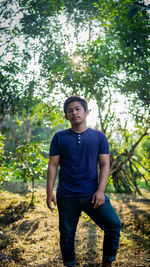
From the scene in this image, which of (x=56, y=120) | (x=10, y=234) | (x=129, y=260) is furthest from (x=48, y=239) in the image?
(x=56, y=120)

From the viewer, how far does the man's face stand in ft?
6.95

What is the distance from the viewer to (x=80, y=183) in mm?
1972

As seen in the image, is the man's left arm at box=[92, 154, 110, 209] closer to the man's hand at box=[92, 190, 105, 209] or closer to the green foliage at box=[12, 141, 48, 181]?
the man's hand at box=[92, 190, 105, 209]

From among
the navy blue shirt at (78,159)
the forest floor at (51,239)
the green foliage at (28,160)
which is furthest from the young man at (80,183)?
the green foliage at (28,160)

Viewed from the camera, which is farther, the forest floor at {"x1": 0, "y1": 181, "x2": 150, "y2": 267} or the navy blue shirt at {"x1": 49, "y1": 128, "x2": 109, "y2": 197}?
the forest floor at {"x1": 0, "y1": 181, "x2": 150, "y2": 267}

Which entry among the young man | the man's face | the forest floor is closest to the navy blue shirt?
the young man

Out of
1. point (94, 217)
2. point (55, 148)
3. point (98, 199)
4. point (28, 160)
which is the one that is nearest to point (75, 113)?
point (55, 148)

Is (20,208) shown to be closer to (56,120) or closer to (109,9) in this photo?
(56,120)

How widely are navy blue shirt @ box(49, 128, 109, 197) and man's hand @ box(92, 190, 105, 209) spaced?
7 cm

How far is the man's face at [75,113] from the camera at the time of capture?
212cm

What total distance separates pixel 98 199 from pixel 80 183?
0.74ft

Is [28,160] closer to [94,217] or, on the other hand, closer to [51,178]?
[51,178]

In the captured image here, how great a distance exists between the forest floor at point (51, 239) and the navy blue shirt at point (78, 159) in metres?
1.31

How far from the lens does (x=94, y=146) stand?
6.75ft
